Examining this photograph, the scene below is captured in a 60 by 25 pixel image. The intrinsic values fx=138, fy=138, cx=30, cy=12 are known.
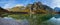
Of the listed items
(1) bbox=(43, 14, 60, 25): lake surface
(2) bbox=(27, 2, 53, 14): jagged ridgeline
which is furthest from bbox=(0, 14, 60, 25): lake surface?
(2) bbox=(27, 2, 53, 14): jagged ridgeline

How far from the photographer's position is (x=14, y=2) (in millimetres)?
1612

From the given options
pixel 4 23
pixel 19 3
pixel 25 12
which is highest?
pixel 19 3

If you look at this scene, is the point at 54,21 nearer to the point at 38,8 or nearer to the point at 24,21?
the point at 38,8

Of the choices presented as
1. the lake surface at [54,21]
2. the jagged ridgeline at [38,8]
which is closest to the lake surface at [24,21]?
the lake surface at [54,21]

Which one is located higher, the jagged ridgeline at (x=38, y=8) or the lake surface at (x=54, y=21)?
the jagged ridgeline at (x=38, y=8)

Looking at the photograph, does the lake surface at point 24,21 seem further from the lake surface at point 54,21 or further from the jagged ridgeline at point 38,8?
the jagged ridgeline at point 38,8

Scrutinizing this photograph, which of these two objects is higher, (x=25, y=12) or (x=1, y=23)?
(x=25, y=12)

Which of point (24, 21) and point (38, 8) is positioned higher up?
point (38, 8)

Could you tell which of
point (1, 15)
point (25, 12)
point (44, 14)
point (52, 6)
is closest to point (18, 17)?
point (25, 12)

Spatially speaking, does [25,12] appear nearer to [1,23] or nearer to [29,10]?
[29,10]

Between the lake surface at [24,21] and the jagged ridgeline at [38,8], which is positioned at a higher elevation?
the jagged ridgeline at [38,8]

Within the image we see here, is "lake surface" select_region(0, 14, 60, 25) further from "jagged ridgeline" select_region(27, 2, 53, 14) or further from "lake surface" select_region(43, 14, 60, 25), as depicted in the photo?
"jagged ridgeline" select_region(27, 2, 53, 14)

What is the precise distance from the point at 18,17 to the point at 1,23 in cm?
21

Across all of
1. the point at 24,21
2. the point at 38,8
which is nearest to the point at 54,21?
the point at 38,8
